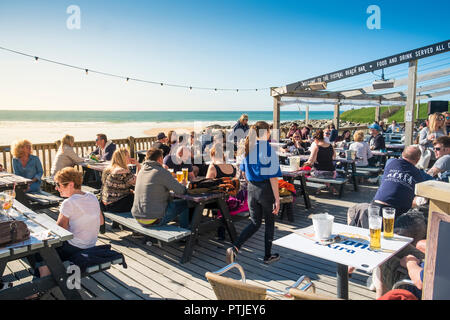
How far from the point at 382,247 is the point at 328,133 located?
865 cm

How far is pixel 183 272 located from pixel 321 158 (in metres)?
3.86

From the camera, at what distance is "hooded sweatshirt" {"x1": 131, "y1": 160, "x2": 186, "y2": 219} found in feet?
12.0

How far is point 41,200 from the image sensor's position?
473 cm

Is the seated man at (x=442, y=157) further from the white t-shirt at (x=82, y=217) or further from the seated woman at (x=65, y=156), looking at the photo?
the seated woman at (x=65, y=156)

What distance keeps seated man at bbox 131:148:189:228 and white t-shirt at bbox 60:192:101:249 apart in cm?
81

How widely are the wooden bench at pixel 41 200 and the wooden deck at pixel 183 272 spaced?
0.95 metres

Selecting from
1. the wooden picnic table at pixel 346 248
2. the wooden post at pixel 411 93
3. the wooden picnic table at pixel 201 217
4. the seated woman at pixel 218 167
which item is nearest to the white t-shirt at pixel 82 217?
the wooden picnic table at pixel 201 217

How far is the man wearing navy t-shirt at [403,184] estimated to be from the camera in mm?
3053

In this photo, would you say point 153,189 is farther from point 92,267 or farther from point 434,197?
point 434,197

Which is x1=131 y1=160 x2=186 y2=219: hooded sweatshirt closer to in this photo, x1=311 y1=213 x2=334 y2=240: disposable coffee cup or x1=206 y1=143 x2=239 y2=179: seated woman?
x1=206 y1=143 x2=239 y2=179: seated woman

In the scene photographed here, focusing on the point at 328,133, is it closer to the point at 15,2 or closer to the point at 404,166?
the point at 404,166

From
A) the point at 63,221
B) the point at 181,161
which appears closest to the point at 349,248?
the point at 63,221

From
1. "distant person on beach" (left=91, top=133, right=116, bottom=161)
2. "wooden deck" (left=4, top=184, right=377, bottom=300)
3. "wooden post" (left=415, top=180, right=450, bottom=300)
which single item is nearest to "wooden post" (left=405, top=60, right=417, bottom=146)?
"wooden deck" (left=4, top=184, right=377, bottom=300)
